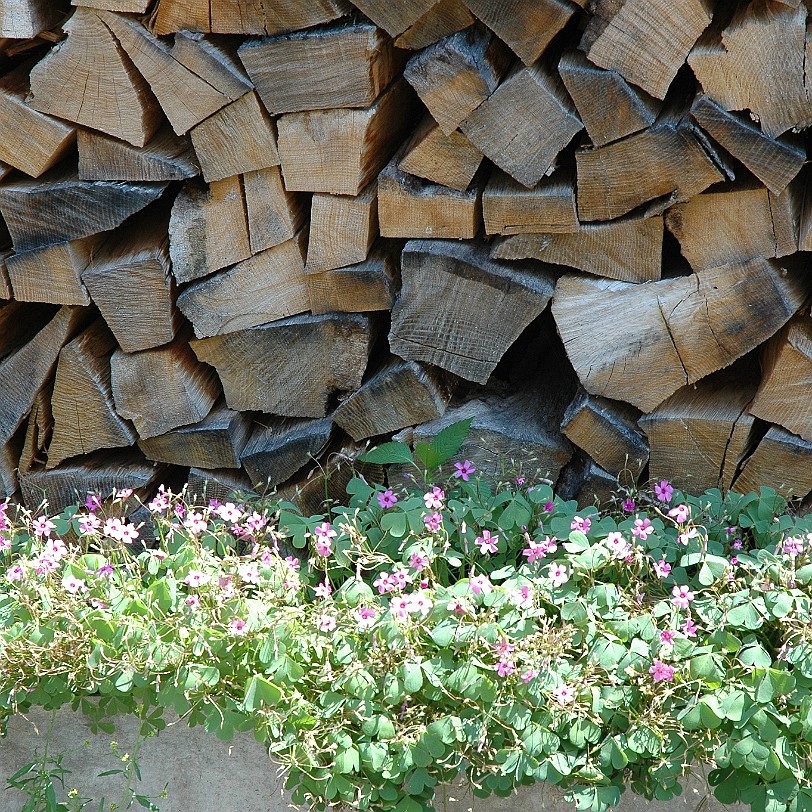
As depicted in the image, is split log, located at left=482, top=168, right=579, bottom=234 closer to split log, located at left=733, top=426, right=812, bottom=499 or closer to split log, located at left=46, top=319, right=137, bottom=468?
split log, located at left=733, top=426, right=812, bottom=499

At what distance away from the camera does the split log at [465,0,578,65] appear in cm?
160

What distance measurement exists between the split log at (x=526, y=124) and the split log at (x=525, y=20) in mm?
45

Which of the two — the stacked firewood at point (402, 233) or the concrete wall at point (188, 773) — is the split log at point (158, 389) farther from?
the concrete wall at point (188, 773)

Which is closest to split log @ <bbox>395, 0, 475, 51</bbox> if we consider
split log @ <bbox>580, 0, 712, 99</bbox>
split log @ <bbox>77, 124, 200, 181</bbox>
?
split log @ <bbox>580, 0, 712, 99</bbox>

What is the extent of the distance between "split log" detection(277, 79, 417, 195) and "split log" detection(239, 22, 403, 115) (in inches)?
0.9

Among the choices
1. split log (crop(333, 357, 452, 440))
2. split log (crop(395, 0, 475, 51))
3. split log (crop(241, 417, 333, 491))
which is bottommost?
split log (crop(241, 417, 333, 491))

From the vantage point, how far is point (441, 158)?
1.76 m

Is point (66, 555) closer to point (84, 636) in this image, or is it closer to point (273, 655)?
point (84, 636)

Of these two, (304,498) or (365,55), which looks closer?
(365,55)

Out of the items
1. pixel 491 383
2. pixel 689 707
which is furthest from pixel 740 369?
pixel 689 707

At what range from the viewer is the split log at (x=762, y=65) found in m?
1.55

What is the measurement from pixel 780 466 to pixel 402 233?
0.90 metres

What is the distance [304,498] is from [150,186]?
744mm

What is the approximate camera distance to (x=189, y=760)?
171cm
